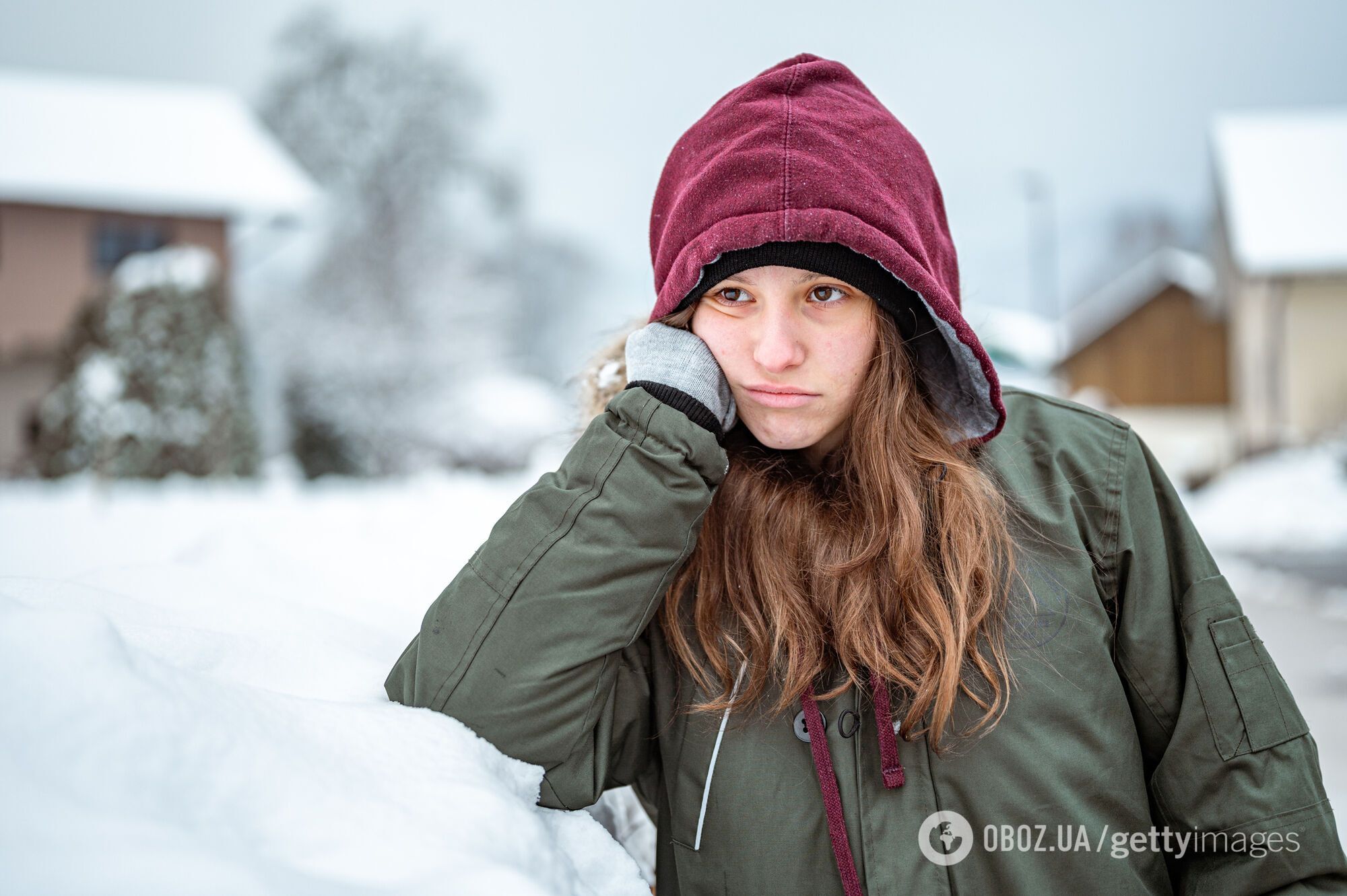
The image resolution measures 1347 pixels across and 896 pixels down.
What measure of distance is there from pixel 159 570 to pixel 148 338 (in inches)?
479

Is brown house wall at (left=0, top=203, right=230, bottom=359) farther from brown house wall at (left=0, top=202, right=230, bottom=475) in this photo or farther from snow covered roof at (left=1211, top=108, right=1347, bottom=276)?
snow covered roof at (left=1211, top=108, right=1347, bottom=276)

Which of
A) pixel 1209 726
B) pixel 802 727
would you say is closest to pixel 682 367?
pixel 802 727

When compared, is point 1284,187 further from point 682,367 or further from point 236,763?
point 236,763

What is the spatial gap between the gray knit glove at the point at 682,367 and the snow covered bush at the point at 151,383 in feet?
38.8

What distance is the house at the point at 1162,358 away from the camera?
21047 millimetres

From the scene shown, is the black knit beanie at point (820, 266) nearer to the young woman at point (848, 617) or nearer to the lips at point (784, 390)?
the young woman at point (848, 617)

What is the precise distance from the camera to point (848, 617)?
1.56 meters

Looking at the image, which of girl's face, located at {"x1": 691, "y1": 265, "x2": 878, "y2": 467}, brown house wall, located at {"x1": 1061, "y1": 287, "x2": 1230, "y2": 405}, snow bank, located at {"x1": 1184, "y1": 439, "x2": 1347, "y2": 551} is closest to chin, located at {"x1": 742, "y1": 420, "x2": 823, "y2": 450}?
girl's face, located at {"x1": 691, "y1": 265, "x2": 878, "y2": 467}

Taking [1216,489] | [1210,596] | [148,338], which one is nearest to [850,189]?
[1210,596]

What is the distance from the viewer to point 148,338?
12391 mm

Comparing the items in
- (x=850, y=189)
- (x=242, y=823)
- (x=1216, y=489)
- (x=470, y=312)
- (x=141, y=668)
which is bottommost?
(x=1216, y=489)

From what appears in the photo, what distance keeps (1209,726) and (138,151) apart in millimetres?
22318

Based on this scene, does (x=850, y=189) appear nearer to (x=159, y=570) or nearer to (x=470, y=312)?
(x=159, y=570)

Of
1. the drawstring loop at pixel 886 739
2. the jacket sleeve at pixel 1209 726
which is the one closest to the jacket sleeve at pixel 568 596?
the drawstring loop at pixel 886 739
